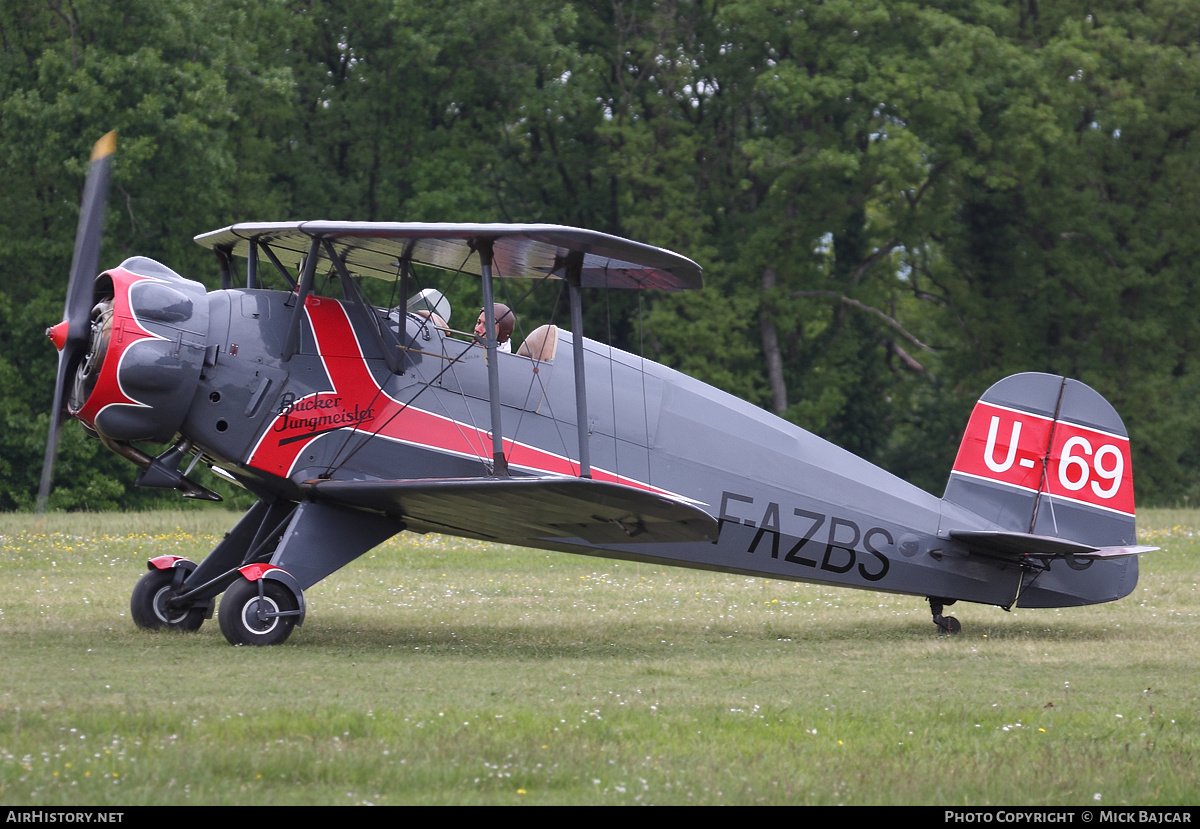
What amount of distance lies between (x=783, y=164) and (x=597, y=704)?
2803 centimetres

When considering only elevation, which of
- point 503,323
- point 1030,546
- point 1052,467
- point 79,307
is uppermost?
point 503,323

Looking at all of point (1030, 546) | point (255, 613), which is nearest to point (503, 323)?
point (255, 613)

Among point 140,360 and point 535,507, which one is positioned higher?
point 140,360

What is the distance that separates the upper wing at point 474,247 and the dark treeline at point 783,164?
21.8 m

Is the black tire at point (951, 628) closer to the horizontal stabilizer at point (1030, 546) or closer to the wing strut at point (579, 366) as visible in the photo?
the horizontal stabilizer at point (1030, 546)

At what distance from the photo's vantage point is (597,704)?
7.53m

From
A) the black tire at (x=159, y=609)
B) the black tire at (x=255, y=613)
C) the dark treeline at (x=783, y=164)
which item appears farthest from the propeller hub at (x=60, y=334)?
the dark treeline at (x=783, y=164)

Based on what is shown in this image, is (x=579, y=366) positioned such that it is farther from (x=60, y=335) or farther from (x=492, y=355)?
(x=60, y=335)

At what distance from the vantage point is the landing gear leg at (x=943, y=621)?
11.3m

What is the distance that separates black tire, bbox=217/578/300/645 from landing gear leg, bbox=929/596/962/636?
17.8 ft

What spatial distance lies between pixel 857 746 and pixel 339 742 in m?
2.54

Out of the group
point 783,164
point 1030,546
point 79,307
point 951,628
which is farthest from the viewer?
point 783,164

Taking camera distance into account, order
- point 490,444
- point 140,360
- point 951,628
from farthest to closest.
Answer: point 951,628, point 490,444, point 140,360

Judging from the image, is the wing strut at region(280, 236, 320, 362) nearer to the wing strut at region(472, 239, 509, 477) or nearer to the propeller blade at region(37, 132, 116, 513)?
the wing strut at region(472, 239, 509, 477)
